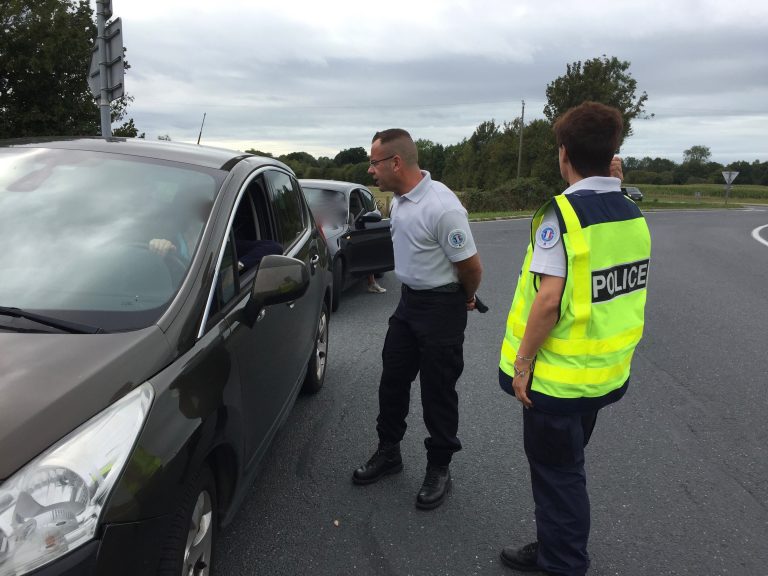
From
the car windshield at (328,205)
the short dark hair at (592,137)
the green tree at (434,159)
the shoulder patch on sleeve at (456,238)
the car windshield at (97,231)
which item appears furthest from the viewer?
the green tree at (434,159)

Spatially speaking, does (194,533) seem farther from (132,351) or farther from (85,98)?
(85,98)

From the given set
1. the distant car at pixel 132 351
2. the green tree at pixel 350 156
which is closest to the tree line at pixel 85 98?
the distant car at pixel 132 351

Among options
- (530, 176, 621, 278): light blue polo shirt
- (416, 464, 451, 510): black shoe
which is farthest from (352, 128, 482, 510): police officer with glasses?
Answer: (530, 176, 621, 278): light blue polo shirt

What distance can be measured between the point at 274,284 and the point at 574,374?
1189mm

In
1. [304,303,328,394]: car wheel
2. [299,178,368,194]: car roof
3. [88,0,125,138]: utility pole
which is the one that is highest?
[88,0,125,138]: utility pole

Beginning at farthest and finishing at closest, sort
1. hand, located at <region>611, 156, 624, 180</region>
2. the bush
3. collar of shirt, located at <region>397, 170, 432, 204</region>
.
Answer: the bush → collar of shirt, located at <region>397, 170, 432, 204</region> → hand, located at <region>611, 156, 624, 180</region>

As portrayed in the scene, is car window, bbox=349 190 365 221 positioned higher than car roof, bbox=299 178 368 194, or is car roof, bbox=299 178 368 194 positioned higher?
car roof, bbox=299 178 368 194

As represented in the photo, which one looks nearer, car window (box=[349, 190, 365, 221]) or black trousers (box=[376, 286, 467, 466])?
black trousers (box=[376, 286, 467, 466])

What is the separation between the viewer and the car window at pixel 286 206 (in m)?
3.77

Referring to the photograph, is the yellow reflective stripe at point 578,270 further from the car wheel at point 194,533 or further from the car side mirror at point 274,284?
the car wheel at point 194,533

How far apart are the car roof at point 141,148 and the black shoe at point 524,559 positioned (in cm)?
219

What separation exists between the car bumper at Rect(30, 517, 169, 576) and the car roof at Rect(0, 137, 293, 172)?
1.80 meters

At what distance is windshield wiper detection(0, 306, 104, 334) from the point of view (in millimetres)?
1941

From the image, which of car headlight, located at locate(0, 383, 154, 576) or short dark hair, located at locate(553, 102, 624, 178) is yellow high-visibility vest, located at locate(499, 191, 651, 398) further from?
car headlight, located at locate(0, 383, 154, 576)
